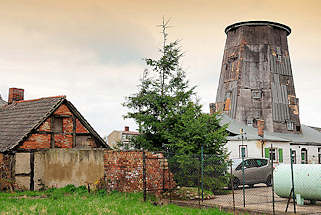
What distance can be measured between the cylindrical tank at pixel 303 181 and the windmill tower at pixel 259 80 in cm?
2981

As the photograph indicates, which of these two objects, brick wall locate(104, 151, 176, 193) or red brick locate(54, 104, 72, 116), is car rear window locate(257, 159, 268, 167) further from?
red brick locate(54, 104, 72, 116)

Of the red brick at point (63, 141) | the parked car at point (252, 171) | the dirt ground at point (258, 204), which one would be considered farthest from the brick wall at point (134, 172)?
the red brick at point (63, 141)

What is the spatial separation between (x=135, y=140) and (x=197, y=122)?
5.34 meters

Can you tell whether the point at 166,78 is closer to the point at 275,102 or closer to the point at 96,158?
the point at 96,158

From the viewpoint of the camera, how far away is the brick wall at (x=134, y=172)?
57.8 ft

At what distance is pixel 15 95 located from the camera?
1083 inches

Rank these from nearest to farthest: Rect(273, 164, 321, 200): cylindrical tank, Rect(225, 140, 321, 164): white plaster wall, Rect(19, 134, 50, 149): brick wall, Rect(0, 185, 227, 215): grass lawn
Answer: Rect(0, 185, 227, 215): grass lawn, Rect(273, 164, 321, 200): cylindrical tank, Rect(19, 134, 50, 149): brick wall, Rect(225, 140, 321, 164): white plaster wall

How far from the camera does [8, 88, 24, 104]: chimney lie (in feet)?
89.7

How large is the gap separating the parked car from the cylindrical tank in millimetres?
5448

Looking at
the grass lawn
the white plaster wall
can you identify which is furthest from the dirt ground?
the white plaster wall

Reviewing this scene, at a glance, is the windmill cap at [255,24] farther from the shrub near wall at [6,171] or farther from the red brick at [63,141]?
the shrub near wall at [6,171]

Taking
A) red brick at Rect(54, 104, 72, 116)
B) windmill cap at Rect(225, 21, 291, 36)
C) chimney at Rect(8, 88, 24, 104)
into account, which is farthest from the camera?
windmill cap at Rect(225, 21, 291, 36)

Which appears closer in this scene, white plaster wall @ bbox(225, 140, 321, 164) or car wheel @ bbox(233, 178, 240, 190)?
car wheel @ bbox(233, 178, 240, 190)

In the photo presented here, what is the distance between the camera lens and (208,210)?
13.8 meters
